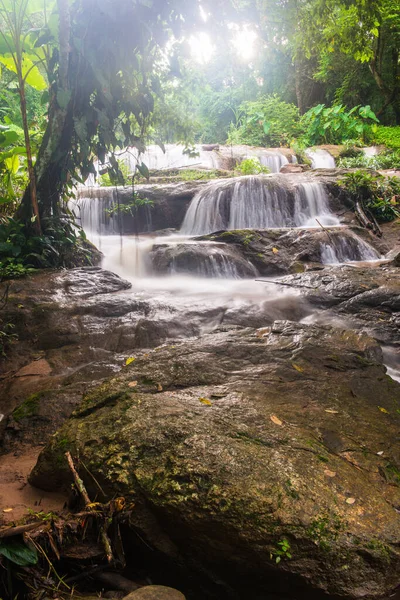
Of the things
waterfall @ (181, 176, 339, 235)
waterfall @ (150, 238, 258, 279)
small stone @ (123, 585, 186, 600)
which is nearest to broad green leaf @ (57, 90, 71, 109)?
waterfall @ (150, 238, 258, 279)

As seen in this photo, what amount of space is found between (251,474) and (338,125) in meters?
18.0

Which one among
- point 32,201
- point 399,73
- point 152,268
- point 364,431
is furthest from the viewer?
point 399,73

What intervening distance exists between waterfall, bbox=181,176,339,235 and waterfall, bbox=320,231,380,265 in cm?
157

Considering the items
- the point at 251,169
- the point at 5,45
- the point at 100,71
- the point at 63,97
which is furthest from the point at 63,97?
the point at 251,169

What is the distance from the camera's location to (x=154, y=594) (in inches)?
59.2

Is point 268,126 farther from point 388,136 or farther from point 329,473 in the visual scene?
point 329,473

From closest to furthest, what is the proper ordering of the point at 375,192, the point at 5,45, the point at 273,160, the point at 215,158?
1. the point at 5,45
2. the point at 375,192
3. the point at 273,160
4. the point at 215,158

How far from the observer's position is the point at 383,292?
5445 mm

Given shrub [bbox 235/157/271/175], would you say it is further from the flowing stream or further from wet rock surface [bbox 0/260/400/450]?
wet rock surface [bbox 0/260/400/450]

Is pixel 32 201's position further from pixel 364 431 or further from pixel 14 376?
pixel 364 431

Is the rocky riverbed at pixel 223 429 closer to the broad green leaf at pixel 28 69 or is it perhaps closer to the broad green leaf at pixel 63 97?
the broad green leaf at pixel 63 97

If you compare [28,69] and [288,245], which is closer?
[28,69]

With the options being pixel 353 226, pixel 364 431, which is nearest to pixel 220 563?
pixel 364 431

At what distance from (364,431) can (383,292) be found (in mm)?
3539
